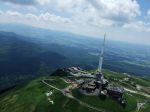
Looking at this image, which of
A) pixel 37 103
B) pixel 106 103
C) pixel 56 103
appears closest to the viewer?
pixel 56 103

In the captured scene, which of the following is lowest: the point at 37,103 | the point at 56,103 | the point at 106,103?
the point at 37,103

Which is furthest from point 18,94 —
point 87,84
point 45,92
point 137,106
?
point 137,106

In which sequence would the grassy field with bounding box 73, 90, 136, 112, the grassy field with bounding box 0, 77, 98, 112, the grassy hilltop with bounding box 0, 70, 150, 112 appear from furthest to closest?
the grassy field with bounding box 73, 90, 136, 112, the grassy hilltop with bounding box 0, 70, 150, 112, the grassy field with bounding box 0, 77, 98, 112

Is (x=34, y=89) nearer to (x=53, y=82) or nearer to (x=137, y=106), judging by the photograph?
(x=53, y=82)

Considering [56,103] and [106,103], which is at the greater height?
[106,103]

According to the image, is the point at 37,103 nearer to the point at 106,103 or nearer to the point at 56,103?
the point at 56,103

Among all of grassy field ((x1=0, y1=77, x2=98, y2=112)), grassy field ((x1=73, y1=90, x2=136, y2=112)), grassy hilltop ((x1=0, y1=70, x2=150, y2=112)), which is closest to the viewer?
grassy field ((x1=0, y1=77, x2=98, y2=112))

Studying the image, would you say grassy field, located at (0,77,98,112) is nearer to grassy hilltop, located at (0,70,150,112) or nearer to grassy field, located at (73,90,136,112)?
grassy hilltop, located at (0,70,150,112)

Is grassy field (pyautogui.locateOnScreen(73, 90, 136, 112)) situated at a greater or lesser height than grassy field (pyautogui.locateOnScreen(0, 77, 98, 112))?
greater

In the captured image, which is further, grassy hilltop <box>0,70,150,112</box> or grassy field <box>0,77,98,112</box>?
grassy hilltop <box>0,70,150,112</box>

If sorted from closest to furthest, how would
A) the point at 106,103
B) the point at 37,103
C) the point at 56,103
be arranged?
the point at 56,103 → the point at 106,103 → the point at 37,103

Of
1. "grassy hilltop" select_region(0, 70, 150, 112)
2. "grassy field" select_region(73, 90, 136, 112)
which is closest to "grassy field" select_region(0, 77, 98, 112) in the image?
"grassy hilltop" select_region(0, 70, 150, 112)

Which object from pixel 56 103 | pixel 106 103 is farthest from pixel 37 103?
pixel 106 103
